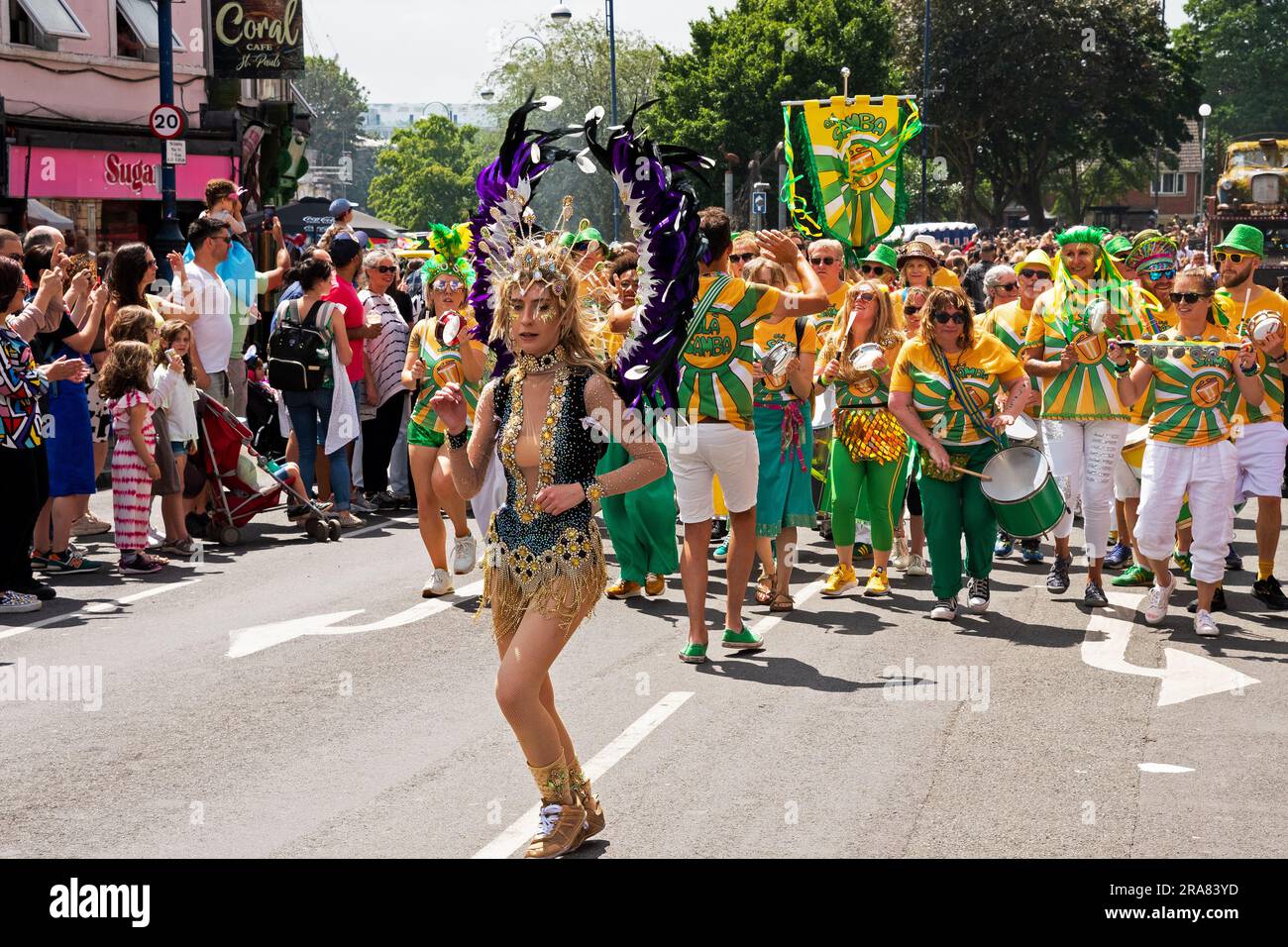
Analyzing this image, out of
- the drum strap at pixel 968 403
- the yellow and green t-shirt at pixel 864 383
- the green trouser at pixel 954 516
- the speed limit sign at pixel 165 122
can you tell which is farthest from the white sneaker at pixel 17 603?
the speed limit sign at pixel 165 122

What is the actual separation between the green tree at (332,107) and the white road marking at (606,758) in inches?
7017

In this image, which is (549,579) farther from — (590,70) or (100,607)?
(590,70)

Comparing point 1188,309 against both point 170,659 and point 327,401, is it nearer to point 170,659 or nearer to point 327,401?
point 170,659

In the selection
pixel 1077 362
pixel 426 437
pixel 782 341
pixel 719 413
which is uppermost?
pixel 782 341

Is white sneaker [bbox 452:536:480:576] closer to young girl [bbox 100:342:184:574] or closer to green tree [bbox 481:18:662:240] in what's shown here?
young girl [bbox 100:342:184:574]

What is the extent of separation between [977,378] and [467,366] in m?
2.90

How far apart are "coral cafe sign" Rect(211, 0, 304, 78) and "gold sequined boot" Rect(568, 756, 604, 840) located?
2438 cm

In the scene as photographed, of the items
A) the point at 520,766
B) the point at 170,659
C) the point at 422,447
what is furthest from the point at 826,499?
the point at 520,766

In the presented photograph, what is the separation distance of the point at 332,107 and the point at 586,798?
185847mm

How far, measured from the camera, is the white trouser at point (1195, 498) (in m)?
9.80

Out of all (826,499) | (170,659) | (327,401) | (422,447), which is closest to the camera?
(170,659)

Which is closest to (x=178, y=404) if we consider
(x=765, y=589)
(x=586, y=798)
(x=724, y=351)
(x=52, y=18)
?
(x=765, y=589)

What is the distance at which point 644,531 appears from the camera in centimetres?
1084

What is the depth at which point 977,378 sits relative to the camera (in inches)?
402
